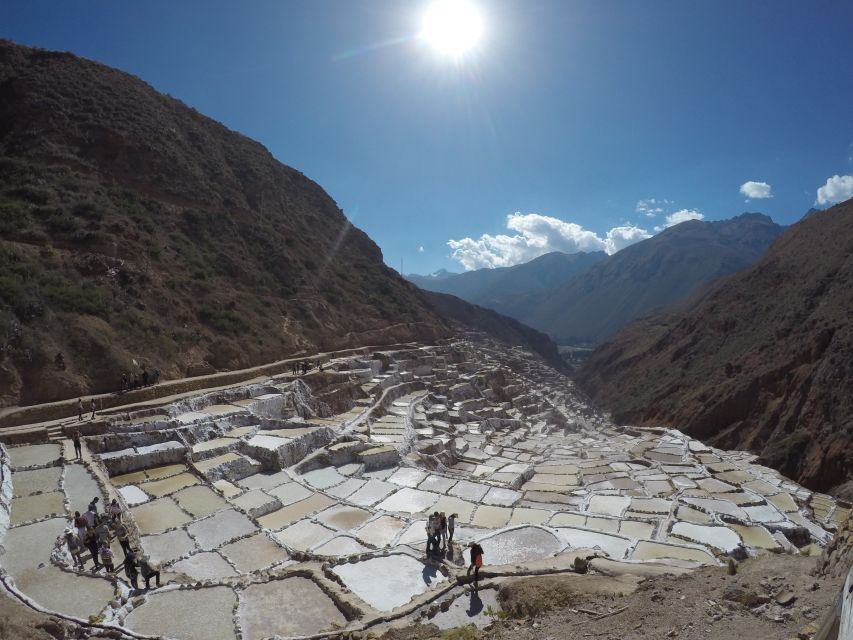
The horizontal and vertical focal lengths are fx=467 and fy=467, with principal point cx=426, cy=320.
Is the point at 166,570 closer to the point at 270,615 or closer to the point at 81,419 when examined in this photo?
the point at 270,615

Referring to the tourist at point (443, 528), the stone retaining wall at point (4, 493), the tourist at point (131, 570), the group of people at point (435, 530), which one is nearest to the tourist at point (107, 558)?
the tourist at point (131, 570)

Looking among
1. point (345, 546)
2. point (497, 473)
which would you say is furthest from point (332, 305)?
point (345, 546)

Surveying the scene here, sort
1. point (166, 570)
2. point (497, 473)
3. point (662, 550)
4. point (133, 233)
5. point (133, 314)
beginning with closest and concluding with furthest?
point (166, 570) → point (662, 550) → point (497, 473) → point (133, 314) → point (133, 233)

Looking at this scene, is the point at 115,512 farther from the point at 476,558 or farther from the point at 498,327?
the point at 498,327

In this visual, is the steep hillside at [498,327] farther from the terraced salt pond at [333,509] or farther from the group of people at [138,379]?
the group of people at [138,379]

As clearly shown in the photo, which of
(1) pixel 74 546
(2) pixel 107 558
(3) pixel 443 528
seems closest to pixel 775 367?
(3) pixel 443 528

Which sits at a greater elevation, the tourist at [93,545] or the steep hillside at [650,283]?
the steep hillside at [650,283]

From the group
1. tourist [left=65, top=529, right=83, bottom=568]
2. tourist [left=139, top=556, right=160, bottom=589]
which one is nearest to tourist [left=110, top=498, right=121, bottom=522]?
tourist [left=65, top=529, right=83, bottom=568]

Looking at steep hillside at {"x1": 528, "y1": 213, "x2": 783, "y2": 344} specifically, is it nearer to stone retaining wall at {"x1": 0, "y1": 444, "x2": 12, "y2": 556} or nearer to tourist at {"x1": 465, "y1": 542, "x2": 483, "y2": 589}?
tourist at {"x1": 465, "y1": 542, "x2": 483, "y2": 589}
